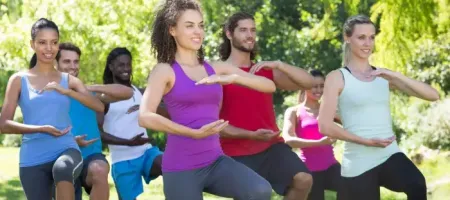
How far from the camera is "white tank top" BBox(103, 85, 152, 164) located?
9.07m

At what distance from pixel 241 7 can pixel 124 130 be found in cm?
2286

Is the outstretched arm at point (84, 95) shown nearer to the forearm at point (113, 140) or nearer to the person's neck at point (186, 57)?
the forearm at point (113, 140)

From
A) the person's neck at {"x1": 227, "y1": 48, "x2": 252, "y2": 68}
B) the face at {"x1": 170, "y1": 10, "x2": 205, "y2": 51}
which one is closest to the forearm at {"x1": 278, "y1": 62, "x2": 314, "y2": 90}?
the person's neck at {"x1": 227, "y1": 48, "x2": 252, "y2": 68}

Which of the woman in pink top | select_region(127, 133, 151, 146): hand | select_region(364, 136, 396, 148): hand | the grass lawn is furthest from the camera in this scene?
the grass lawn

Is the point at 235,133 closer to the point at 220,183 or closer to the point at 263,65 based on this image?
the point at 263,65

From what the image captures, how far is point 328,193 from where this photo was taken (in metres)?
14.9


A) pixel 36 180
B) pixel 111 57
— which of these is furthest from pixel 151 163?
pixel 36 180

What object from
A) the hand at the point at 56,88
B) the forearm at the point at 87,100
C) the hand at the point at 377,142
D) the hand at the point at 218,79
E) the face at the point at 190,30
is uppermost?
the face at the point at 190,30

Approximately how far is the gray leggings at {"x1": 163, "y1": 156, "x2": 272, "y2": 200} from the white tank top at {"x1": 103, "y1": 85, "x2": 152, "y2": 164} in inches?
119

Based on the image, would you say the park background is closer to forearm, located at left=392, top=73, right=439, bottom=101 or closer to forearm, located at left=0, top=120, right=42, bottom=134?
forearm, located at left=392, top=73, right=439, bottom=101

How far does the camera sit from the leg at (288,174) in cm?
757

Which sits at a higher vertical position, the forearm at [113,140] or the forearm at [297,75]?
the forearm at [297,75]

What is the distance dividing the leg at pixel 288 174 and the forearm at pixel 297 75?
1.77 feet

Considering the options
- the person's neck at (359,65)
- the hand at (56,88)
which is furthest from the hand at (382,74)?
the hand at (56,88)
